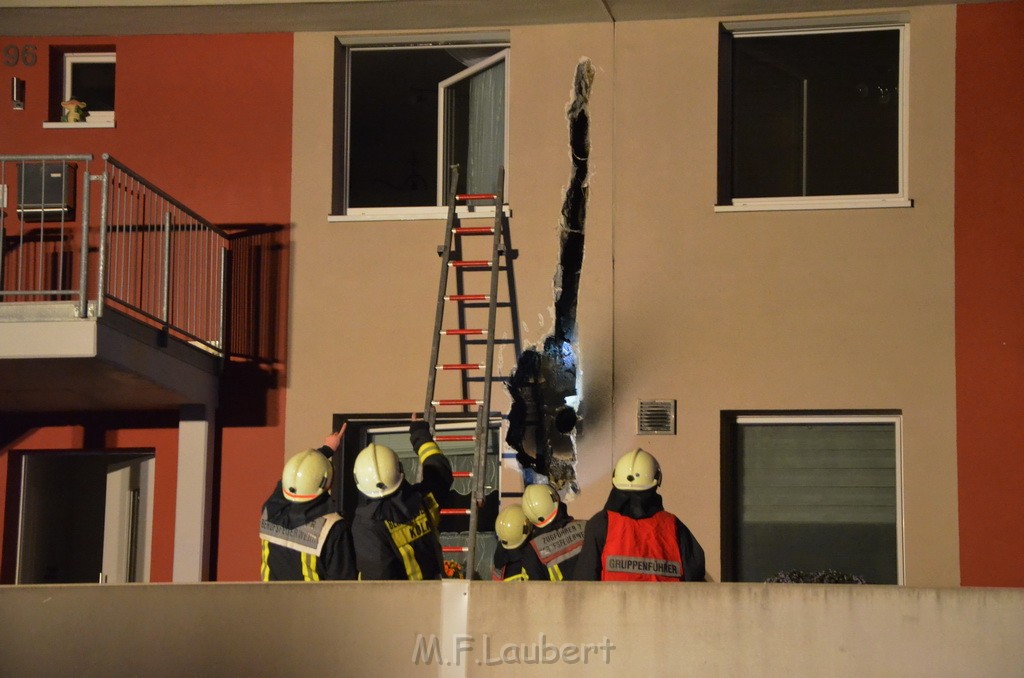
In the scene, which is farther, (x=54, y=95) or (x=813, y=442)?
(x=54, y=95)

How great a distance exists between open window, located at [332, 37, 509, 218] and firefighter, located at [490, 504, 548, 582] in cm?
289

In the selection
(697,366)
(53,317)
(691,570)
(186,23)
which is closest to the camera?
(691,570)

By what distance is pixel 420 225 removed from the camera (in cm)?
1127

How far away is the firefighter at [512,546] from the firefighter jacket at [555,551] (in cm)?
6

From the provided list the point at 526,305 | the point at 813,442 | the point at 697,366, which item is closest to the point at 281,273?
the point at 526,305

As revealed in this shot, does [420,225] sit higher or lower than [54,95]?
lower

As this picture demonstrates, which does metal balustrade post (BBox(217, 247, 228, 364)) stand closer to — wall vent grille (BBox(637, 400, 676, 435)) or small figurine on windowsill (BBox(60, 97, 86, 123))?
small figurine on windowsill (BBox(60, 97, 86, 123))

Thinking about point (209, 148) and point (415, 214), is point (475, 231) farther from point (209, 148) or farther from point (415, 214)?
point (209, 148)

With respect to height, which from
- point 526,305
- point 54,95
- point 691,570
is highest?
point 54,95

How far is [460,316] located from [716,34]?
9.11ft

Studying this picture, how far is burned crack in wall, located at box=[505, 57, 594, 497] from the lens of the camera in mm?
10906

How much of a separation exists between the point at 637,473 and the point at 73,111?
583 centimetres

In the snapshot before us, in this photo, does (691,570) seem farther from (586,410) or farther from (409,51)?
(409,51)

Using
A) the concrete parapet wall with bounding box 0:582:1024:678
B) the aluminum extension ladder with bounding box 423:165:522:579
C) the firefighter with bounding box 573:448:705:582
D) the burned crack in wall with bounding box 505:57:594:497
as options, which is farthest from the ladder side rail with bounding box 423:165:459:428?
the concrete parapet wall with bounding box 0:582:1024:678
